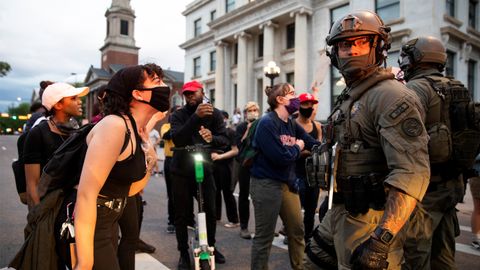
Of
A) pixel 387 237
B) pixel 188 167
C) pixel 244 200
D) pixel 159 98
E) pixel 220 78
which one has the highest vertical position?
pixel 220 78

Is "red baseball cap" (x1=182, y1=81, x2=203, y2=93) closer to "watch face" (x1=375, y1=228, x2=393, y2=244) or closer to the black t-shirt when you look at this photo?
the black t-shirt

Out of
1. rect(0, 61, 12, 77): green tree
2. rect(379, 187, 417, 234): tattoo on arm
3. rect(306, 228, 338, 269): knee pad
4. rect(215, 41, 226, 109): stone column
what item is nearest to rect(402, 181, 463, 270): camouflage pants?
rect(306, 228, 338, 269): knee pad

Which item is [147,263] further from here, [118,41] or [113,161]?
[118,41]

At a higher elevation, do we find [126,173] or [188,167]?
[126,173]

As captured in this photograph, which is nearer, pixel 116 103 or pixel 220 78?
pixel 116 103

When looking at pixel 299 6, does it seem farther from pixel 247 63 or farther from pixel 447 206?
pixel 447 206

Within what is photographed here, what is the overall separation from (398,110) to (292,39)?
2542 centimetres

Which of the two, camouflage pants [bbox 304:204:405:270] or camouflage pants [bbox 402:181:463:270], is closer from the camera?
camouflage pants [bbox 304:204:405:270]

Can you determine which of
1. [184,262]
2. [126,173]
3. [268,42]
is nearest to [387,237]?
[126,173]

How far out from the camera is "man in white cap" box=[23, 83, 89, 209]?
3613 millimetres

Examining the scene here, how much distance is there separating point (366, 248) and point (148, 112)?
156 cm

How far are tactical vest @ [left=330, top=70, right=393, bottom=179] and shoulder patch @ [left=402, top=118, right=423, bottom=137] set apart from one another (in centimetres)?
23

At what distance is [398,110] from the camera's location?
2072 millimetres

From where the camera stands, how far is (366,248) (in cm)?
196
